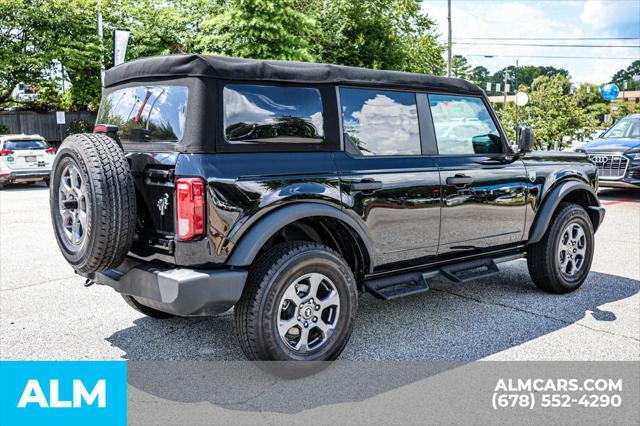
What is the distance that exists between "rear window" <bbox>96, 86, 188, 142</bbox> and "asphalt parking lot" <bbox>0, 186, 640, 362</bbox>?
4.91 feet

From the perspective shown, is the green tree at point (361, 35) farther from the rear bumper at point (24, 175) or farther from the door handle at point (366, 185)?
the door handle at point (366, 185)

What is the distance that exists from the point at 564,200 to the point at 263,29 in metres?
18.0

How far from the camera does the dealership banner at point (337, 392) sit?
3.31m

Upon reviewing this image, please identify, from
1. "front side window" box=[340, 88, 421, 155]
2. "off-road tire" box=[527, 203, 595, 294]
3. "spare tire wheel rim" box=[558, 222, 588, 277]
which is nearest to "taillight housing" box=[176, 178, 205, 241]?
"front side window" box=[340, 88, 421, 155]

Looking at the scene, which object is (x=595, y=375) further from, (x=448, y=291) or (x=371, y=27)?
(x=371, y=27)

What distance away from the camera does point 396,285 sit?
4.45 m

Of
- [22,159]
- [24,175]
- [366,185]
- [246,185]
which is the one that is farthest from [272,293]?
[22,159]

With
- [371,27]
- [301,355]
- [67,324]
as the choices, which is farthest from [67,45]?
[301,355]

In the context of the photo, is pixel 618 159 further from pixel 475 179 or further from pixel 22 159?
pixel 22 159

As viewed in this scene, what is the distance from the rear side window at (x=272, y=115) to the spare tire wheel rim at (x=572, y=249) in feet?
9.20

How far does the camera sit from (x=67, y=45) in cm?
2686

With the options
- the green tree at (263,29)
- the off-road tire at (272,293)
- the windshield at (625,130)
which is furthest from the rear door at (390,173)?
the green tree at (263,29)

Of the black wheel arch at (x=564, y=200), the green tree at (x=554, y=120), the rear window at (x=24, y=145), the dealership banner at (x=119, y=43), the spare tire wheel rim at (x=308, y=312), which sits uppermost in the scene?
the dealership banner at (x=119, y=43)

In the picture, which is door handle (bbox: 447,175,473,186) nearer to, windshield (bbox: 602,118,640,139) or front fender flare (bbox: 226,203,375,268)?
front fender flare (bbox: 226,203,375,268)
